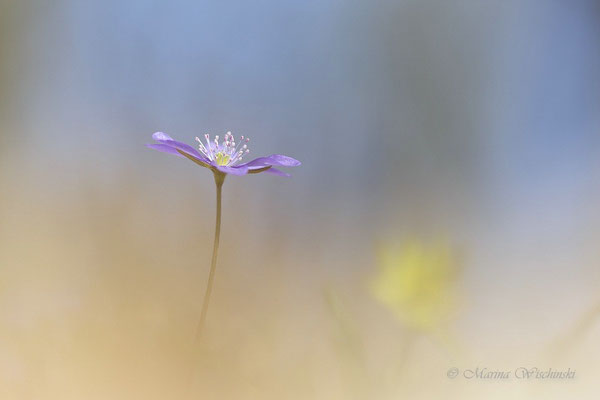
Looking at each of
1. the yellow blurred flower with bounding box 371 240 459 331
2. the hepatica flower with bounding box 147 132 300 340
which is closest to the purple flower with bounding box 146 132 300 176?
the hepatica flower with bounding box 147 132 300 340

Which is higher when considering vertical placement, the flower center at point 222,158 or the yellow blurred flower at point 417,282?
the flower center at point 222,158

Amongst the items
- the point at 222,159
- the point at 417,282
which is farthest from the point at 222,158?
the point at 417,282

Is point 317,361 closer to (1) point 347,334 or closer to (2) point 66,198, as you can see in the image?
(1) point 347,334

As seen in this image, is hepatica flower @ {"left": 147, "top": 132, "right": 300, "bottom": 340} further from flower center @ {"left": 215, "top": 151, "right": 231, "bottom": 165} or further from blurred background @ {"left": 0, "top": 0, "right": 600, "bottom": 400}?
blurred background @ {"left": 0, "top": 0, "right": 600, "bottom": 400}

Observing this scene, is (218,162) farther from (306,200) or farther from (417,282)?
(417,282)

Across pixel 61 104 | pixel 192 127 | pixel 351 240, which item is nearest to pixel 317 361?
pixel 351 240

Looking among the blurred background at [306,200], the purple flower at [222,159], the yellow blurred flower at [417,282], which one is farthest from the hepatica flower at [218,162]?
the yellow blurred flower at [417,282]

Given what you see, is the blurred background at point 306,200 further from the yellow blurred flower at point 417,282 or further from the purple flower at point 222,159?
the purple flower at point 222,159
